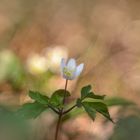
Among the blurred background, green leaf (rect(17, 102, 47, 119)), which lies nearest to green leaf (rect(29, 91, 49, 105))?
green leaf (rect(17, 102, 47, 119))

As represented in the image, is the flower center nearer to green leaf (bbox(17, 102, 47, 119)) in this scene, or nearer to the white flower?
the white flower

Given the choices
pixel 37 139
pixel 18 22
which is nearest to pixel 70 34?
pixel 18 22

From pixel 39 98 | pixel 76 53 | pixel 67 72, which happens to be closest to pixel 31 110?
pixel 39 98

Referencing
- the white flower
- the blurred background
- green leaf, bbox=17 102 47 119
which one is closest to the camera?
green leaf, bbox=17 102 47 119

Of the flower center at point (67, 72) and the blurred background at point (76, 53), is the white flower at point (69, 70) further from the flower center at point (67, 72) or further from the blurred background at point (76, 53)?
the blurred background at point (76, 53)

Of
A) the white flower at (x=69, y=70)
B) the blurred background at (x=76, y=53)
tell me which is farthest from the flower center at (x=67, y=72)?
the blurred background at (x=76, y=53)

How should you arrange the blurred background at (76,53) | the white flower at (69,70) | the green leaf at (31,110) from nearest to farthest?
1. the green leaf at (31,110)
2. the white flower at (69,70)
3. the blurred background at (76,53)

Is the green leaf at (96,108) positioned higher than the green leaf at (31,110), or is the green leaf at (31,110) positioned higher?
the green leaf at (96,108)

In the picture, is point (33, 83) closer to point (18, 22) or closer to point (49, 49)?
point (49, 49)
